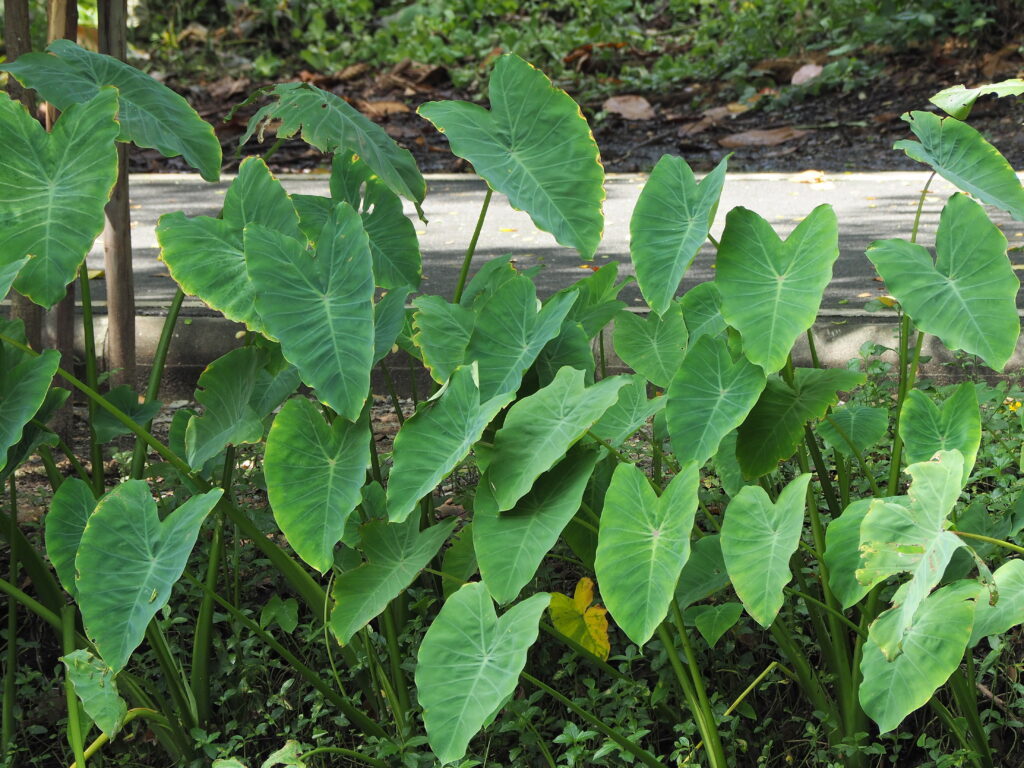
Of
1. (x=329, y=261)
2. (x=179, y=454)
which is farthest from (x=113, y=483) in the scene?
(x=329, y=261)

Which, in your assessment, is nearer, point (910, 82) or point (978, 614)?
point (978, 614)

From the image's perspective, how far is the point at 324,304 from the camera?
1786mm

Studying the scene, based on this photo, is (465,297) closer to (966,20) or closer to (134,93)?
(134,93)

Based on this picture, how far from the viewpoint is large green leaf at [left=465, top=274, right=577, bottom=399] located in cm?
186

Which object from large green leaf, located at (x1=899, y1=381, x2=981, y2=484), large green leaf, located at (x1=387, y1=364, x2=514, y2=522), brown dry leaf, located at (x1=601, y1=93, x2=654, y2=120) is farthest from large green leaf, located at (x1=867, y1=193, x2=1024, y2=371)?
brown dry leaf, located at (x1=601, y1=93, x2=654, y2=120)

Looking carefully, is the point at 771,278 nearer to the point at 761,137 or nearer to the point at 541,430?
the point at 541,430

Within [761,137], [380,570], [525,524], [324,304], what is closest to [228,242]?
[324,304]

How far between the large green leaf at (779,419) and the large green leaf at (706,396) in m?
0.09

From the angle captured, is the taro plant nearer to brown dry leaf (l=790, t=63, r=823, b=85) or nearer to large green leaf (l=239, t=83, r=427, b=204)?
large green leaf (l=239, t=83, r=427, b=204)

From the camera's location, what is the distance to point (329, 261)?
183 centimetres

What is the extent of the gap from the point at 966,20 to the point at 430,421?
7.12 metres

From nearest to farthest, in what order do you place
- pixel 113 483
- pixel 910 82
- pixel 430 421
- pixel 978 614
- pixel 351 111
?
pixel 978 614 < pixel 430 421 < pixel 351 111 < pixel 113 483 < pixel 910 82

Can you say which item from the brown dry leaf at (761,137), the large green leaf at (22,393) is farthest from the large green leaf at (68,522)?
the brown dry leaf at (761,137)

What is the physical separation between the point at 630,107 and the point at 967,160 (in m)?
6.01
